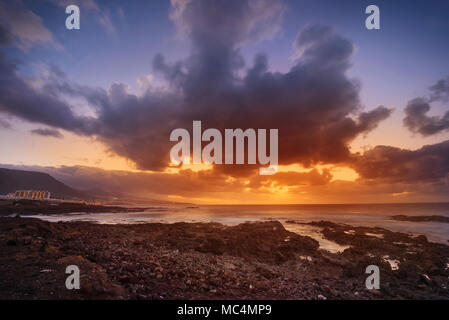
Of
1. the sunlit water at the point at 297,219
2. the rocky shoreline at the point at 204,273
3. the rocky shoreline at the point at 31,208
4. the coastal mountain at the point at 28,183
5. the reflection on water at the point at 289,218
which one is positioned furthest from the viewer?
the coastal mountain at the point at 28,183

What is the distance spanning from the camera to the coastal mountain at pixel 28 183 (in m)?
156

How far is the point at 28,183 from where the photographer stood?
580 feet

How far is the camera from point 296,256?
1497cm

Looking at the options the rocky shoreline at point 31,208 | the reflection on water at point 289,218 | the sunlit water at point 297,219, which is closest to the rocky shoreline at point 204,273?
the sunlit water at point 297,219

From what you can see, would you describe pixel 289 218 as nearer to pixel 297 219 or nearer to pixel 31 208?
pixel 297 219

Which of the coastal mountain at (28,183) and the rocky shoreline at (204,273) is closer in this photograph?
the rocky shoreline at (204,273)

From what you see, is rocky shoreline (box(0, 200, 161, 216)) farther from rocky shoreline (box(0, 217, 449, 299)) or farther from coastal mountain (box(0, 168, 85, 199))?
coastal mountain (box(0, 168, 85, 199))

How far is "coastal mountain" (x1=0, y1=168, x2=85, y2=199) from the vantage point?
156262 mm

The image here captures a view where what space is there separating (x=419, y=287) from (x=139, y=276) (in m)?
13.5

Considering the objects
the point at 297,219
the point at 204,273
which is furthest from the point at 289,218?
the point at 204,273

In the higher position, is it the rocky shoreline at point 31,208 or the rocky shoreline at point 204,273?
the rocky shoreline at point 204,273

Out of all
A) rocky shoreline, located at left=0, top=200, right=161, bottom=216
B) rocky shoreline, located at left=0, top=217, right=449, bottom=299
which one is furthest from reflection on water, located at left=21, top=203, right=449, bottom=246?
rocky shoreline, located at left=0, top=217, right=449, bottom=299

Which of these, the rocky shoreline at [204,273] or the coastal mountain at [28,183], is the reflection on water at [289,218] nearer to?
the rocky shoreline at [204,273]
